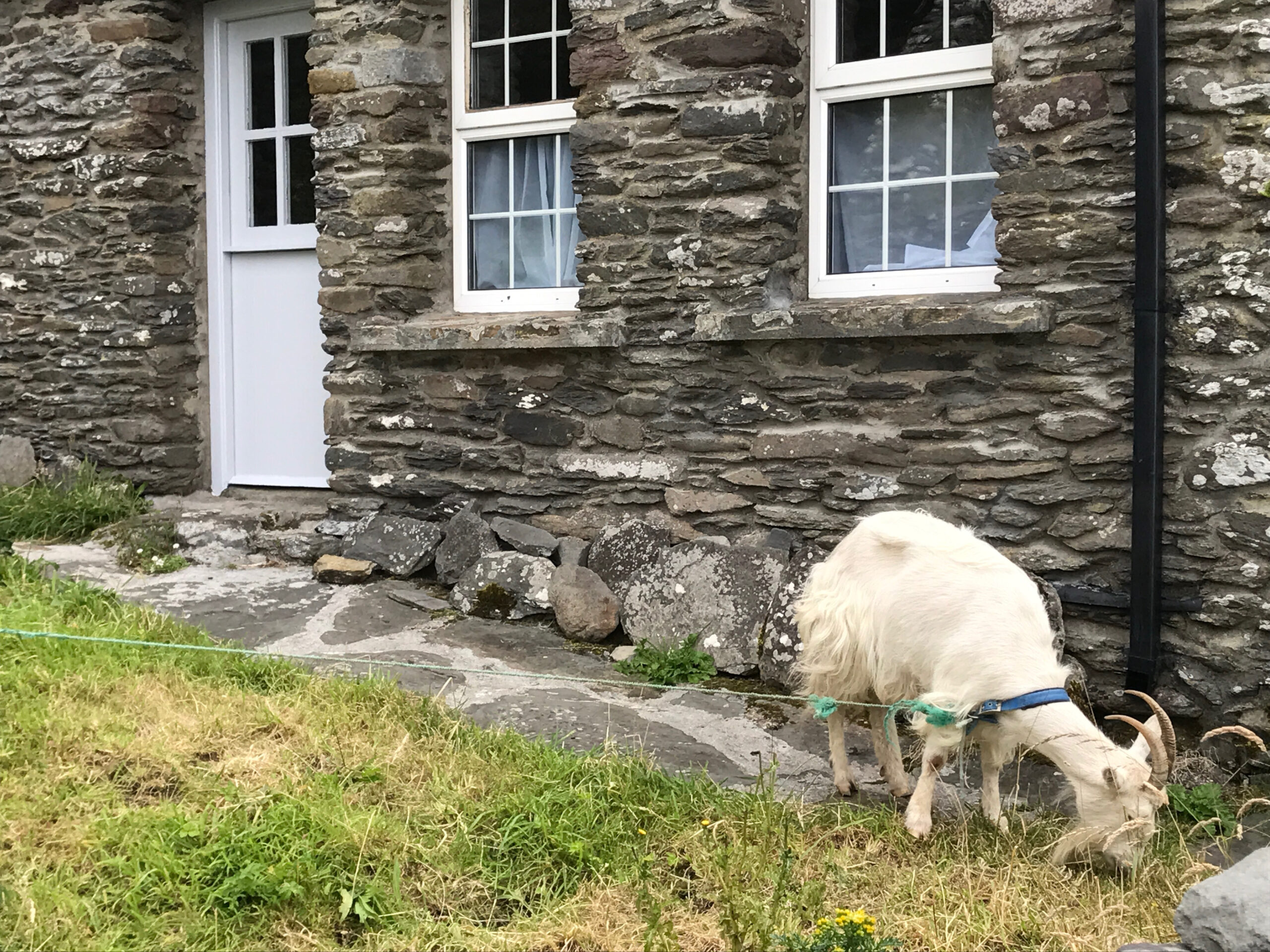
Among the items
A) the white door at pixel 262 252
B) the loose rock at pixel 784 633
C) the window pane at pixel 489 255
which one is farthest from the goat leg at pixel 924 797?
the white door at pixel 262 252

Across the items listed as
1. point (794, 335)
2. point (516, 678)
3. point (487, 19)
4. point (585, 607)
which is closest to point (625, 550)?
point (585, 607)

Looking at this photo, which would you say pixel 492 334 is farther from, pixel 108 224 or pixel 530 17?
pixel 108 224

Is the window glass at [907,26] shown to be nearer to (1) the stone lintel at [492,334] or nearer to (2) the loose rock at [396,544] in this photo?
(1) the stone lintel at [492,334]

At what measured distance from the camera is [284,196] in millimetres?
8023

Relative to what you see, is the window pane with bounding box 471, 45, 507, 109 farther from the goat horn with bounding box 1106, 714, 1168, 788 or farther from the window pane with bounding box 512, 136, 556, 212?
the goat horn with bounding box 1106, 714, 1168, 788

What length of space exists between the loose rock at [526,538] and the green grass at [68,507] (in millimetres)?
2670

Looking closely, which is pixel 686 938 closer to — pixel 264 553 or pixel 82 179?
pixel 264 553

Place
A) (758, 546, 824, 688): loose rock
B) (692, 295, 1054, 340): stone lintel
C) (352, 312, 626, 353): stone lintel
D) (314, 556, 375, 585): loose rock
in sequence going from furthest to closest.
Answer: (314, 556, 375, 585): loose rock < (352, 312, 626, 353): stone lintel < (758, 546, 824, 688): loose rock < (692, 295, 1054, 340): stone lintel

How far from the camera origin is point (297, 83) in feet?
26.1

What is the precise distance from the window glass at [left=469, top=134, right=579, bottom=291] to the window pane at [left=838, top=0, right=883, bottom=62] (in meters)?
1.62

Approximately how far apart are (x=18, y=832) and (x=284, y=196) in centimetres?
544

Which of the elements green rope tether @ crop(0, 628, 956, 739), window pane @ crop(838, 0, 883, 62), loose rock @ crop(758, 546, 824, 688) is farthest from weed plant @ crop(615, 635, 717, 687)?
window pane @ crop(838, 0, 883, 62)

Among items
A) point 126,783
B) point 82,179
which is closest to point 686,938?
point 126,783

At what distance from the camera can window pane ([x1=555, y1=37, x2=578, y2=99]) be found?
263 inches
